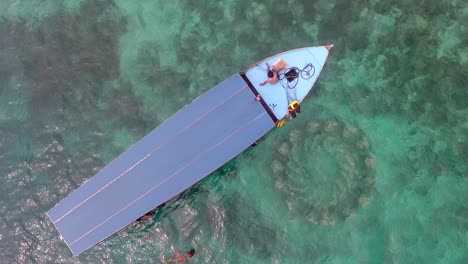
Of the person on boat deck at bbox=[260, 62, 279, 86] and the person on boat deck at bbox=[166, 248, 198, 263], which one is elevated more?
the person on boat deck at bbox=[260, 62, 279, 86]

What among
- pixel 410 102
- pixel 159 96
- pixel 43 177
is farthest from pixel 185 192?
pixel 410 102

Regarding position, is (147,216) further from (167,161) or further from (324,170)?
(324,170)

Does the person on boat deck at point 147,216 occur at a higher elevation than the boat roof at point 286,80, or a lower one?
lower

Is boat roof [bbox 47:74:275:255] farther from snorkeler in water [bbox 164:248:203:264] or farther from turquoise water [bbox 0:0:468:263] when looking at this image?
snorkeler in water [bbox 164:248:203:264]

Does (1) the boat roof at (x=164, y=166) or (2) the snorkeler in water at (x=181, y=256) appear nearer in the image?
(1) the boat roof at (x=164, y=166)

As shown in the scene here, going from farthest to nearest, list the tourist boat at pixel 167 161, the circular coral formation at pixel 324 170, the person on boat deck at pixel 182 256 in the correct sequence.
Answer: the person on boat deck at pixel 182 256 < the circular coral formation at pixel 324 170 < the tourist boat at pixel 167 161

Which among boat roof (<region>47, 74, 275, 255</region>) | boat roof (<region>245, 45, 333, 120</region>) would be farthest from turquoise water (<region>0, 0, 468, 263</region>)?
boat roof (<region>47, 74, 275, 255</region>)

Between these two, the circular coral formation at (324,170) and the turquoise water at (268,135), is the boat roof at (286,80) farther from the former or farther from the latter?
the circular coral formation at (324,170)

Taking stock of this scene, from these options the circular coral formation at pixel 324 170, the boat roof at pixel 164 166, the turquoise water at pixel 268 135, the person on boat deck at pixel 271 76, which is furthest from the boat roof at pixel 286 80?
the circular coral formation at pixel 324 170
